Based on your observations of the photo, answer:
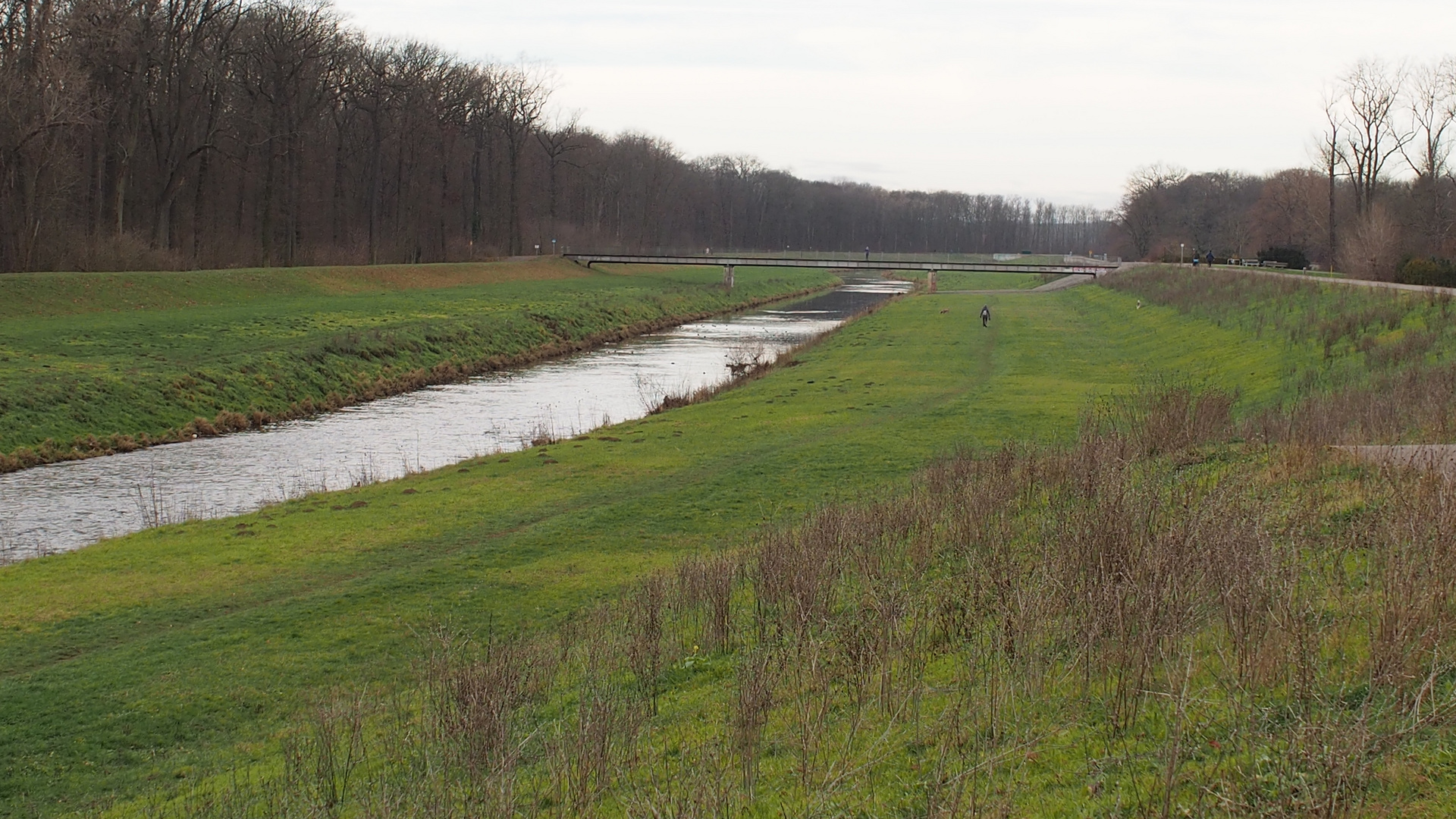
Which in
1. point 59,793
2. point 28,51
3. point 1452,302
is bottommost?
point 59,793

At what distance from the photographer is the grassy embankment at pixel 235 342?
82.6 feet

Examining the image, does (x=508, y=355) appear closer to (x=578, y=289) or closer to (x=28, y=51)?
(x=28, y=51)

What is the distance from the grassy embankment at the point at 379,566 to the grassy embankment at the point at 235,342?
32.7 feet

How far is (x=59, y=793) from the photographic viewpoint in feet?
26.4

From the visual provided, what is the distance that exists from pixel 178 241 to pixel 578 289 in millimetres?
23214

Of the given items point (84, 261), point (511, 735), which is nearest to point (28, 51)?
point (84, 261)

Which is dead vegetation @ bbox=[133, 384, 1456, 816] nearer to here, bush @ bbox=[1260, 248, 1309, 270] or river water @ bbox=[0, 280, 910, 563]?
river water @ bbox=[0, 280, 910, 563]

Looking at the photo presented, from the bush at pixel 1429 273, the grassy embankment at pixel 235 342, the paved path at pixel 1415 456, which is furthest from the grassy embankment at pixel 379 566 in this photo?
the bush at pixel 1429 273

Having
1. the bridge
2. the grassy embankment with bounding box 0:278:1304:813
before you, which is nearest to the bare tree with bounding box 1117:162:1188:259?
the bridge

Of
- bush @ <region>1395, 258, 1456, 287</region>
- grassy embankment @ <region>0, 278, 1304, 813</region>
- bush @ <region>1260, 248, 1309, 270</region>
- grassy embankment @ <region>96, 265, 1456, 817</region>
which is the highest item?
bush @ <region>1260, 248, 1309, 270</region>

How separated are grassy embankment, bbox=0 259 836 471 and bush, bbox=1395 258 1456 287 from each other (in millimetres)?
32533

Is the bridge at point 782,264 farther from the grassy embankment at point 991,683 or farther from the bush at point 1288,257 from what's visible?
the grassy embankment at point 991,683

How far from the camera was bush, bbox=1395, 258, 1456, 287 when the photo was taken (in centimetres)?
3609

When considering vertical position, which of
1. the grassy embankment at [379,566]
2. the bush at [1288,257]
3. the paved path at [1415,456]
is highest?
the bush at [1288,257]
